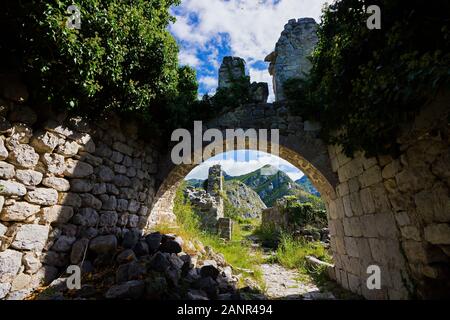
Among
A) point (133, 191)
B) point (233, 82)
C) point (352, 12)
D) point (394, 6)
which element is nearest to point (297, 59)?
point (233, 82)

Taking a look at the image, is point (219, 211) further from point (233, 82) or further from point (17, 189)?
point (17, 189)

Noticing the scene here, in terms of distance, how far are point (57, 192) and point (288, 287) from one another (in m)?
4.08

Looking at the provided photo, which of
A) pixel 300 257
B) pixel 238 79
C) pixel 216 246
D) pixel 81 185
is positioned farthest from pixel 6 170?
pixel 300 257

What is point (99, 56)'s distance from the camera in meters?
3.04

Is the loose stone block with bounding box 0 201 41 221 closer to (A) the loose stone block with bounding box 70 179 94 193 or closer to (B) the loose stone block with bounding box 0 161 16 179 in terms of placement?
(B) the loose stone block with bounding box 0 161 16 179

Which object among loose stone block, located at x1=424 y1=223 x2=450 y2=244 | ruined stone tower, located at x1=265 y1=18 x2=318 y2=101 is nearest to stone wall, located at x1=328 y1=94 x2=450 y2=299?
loose stone block, located at x1=424 y1=223 x2=450 y2=244

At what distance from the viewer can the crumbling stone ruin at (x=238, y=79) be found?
523 centimetres

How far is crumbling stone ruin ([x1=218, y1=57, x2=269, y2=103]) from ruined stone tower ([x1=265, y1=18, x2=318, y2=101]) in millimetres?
575

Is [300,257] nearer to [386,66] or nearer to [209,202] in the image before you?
[209,202]

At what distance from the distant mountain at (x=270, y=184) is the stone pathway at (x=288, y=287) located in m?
26.7

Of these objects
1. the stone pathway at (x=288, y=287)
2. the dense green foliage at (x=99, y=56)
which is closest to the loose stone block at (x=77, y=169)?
the dense green foliage at (x=99, y=56)

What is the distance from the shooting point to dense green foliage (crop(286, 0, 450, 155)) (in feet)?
6.24

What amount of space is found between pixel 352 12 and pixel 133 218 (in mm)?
4312

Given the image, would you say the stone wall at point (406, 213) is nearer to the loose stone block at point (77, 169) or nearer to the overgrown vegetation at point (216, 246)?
the overgrown vegetation at point (216, 246)
